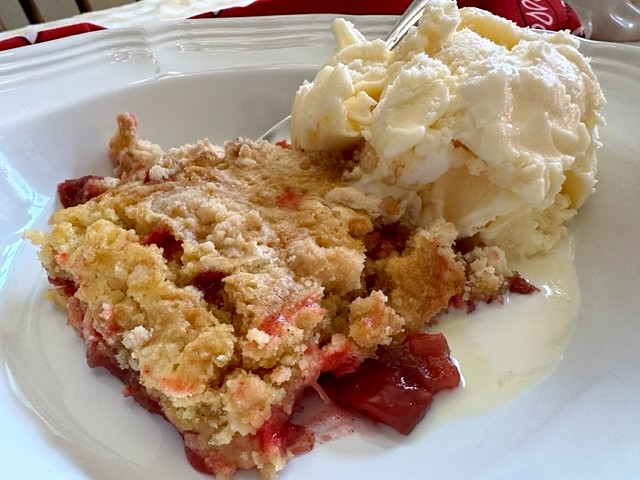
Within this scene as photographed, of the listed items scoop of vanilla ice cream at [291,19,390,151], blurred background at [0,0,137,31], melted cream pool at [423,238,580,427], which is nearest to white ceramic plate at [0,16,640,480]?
melted cream pool at [423,238,580,427]

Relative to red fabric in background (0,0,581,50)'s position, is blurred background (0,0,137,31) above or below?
below

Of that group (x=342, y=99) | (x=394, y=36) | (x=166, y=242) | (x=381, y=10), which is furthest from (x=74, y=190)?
(x=381, y=10)

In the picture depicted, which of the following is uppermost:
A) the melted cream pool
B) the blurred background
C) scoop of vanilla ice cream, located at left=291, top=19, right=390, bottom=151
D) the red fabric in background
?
scoop of vanilla ice cream, located at left=291, top=19, right=390, bottom=151

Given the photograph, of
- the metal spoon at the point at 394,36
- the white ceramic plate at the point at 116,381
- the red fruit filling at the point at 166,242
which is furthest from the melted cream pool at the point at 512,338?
the metal spoon at the point at 394,36

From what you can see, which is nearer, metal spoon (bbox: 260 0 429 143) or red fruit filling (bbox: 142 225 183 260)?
red fruit filling (bbox: 142 225 183 260)

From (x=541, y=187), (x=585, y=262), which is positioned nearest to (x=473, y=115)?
(x=541, y=187)

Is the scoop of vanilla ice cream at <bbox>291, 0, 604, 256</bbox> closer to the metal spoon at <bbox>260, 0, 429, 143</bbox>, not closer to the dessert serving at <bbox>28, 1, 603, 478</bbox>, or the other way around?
the dessert serving at <bbox>28, 1, 603, 478</bbox>
